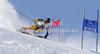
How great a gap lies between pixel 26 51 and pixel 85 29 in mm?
11372

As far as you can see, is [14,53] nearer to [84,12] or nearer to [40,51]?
[40,51]

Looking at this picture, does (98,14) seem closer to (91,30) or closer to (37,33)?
(91,30)

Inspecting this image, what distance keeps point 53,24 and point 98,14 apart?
191 inches

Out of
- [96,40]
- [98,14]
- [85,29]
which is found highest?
[98,14]

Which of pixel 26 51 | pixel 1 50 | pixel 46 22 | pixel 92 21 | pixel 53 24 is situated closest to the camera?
pixel 1 50

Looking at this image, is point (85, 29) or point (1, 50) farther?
point (85, 29)

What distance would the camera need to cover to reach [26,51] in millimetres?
4316

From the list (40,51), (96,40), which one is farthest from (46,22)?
(40,51)

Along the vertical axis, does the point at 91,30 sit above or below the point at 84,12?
below

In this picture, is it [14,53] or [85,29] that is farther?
[85,29]

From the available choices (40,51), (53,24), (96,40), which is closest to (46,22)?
(53,24)

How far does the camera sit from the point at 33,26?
579 inches

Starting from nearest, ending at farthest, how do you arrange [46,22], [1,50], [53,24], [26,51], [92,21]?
1. [1,50]
2. [26,51]
3. [46,22]
4. [92,21]
5. [53,24]

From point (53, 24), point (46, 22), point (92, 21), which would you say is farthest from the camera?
point (53, 24)
